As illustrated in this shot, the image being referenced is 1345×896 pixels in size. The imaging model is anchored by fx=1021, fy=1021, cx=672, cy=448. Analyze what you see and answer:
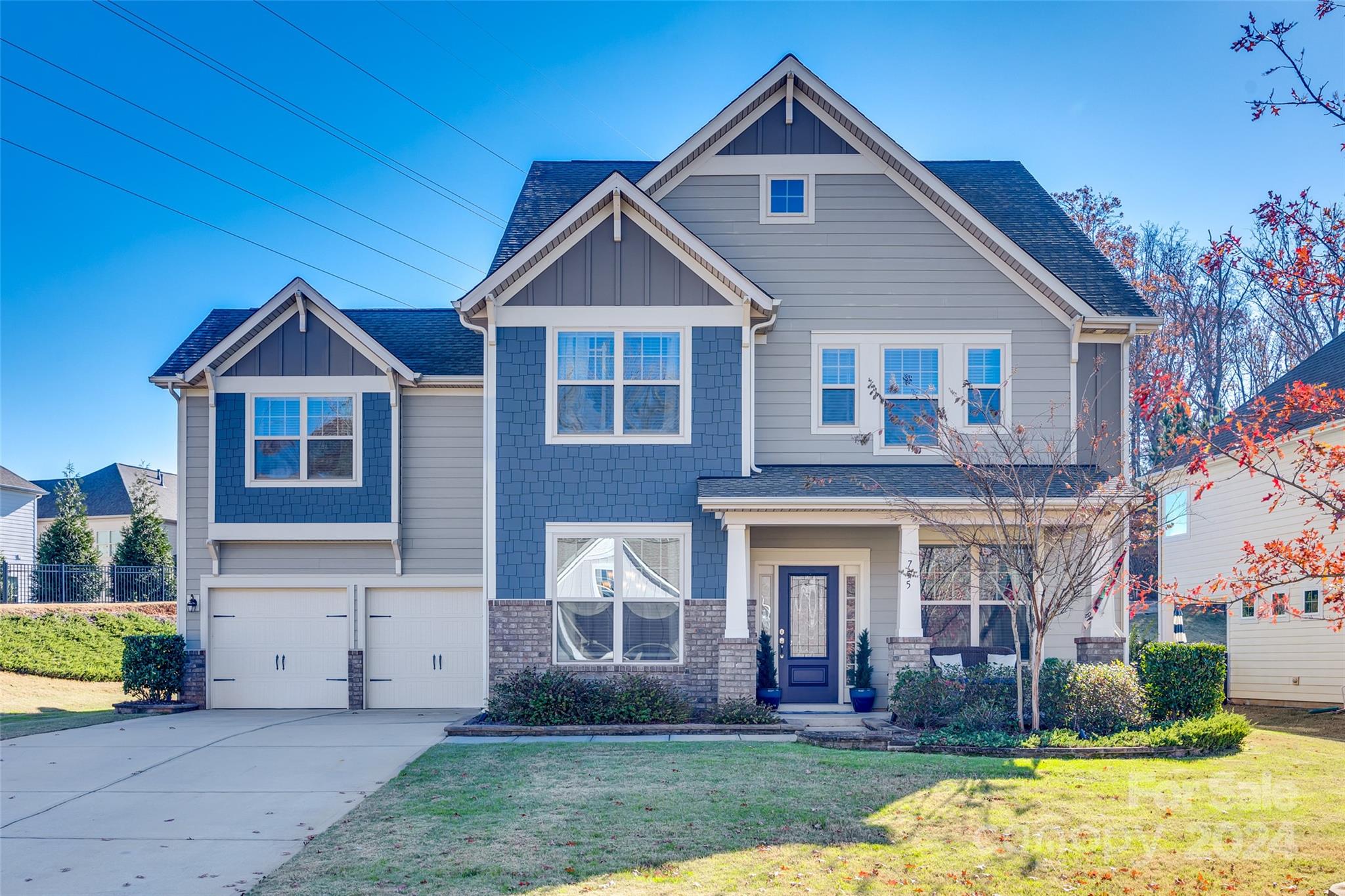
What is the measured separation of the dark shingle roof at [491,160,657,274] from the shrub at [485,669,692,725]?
6258 millimetres

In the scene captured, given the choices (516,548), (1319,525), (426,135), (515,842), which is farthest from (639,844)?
(426,135)

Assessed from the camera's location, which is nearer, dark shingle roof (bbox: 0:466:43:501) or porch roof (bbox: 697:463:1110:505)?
porch roof (bbox: 697:463:1110:505)

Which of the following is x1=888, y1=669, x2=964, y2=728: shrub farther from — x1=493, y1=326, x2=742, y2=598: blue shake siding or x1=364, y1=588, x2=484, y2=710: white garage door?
x1=364, y1=588, x2=484, y2=710: white garage door

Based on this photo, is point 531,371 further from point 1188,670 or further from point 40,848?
point 1188,670

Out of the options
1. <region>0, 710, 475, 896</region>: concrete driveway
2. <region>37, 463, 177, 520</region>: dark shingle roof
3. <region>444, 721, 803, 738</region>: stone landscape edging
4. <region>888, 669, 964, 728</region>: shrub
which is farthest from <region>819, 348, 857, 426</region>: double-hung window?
<region>37, 463, 177, 520</region>: dark shingle roof

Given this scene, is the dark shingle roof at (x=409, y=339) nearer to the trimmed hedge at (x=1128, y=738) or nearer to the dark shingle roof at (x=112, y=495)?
the trimmed hedge at (x=1128, y=738)

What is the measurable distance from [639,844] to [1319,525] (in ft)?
50.4

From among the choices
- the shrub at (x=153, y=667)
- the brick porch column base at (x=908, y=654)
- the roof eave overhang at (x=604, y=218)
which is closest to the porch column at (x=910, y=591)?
the brick porch column base at (x=908, y=654)

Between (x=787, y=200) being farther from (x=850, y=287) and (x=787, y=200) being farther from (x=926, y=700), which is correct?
(x=926, y=700)

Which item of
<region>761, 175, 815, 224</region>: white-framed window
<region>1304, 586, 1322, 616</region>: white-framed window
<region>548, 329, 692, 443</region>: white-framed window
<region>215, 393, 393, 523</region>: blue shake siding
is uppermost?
<region>761, 175, 815, 224</region>: white-framed window

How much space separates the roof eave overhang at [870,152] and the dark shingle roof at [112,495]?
123 ft

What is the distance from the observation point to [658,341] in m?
14.8

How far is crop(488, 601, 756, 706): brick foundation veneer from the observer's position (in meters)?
14.3

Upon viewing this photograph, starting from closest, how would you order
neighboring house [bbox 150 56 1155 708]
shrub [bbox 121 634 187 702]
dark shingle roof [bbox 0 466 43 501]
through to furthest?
neighboring house [bbox 150 56 1155 708]
shrub [bbox 121 634 187 702]
dark shingle roof [bbox 0 466 43 501]
